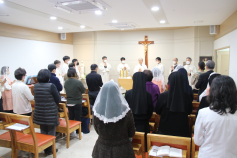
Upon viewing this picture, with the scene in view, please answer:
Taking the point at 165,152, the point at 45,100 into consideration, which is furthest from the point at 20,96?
the point at 165,152

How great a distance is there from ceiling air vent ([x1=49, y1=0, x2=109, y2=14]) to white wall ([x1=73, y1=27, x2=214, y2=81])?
4956 millimetres

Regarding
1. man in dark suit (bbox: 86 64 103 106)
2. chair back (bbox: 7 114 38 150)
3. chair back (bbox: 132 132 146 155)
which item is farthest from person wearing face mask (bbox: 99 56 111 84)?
chair back (bbox: 132 132 146 155)

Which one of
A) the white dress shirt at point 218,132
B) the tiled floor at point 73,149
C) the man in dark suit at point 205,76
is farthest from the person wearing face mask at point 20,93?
the man in dark suit at point 205,76

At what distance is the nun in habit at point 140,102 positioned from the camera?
253 cm

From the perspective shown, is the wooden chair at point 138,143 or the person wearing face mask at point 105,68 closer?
the wooden chair at point 138,143

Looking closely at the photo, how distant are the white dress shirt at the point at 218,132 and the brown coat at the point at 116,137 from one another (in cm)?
68

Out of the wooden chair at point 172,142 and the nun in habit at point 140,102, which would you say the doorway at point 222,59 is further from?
the wooden chair at point 172,142

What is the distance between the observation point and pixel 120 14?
17.5 feet

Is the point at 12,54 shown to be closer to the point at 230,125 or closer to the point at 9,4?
the point at 9,4

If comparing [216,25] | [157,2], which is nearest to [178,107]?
[157,2]

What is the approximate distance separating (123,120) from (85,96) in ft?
8.97

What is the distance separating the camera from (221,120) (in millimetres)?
1508

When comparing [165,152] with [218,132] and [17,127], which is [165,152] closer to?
[218,132]

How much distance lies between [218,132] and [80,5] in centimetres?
394
